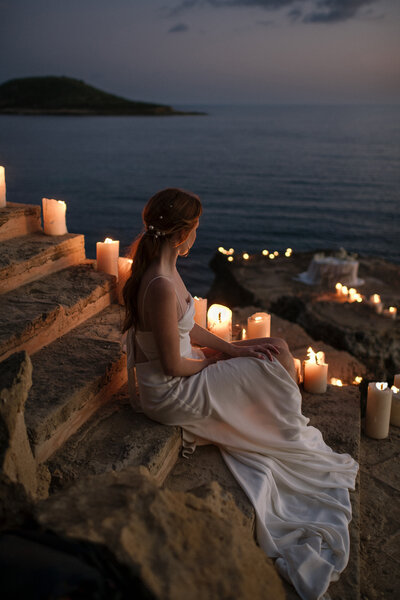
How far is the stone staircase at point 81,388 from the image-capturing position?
7.65 ft

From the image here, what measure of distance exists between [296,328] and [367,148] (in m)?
36.6

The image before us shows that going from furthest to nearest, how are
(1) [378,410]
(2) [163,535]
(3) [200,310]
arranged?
(3) [200,310] → (1) [378,410] → (2) [163,535]

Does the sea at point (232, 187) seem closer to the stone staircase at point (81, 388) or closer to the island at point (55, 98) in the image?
the stone staircase at point (81, 388)

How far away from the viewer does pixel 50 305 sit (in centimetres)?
321

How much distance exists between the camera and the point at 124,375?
321cm

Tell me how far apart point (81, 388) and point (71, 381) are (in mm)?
108

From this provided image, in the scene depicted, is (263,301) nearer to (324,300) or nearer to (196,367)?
(324,300)

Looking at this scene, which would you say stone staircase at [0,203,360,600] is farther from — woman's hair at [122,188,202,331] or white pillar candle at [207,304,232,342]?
white pillar candle at [207,304,232,342]

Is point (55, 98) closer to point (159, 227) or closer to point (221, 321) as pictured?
point (221, 321)

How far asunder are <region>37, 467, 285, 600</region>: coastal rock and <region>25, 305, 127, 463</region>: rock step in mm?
858

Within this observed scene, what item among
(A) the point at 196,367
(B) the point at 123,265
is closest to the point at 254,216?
(B) the point at 123,265

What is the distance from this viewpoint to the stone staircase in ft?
7.65

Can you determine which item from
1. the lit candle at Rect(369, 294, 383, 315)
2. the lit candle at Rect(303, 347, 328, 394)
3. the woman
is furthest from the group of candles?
the woman

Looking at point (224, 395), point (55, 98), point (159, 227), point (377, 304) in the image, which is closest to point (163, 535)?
point (224, 395)
